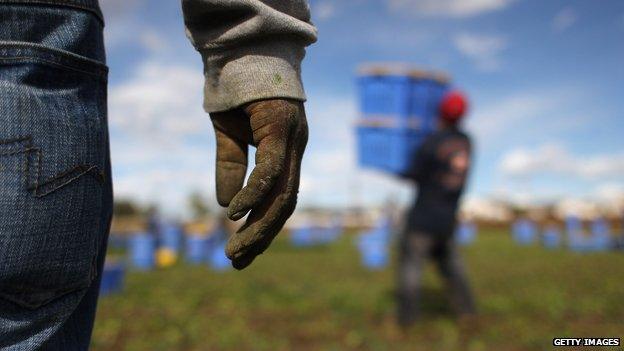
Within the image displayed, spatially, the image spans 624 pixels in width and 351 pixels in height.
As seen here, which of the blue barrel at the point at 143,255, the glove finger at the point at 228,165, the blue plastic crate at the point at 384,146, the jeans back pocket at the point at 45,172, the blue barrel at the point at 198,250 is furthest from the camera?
the blue barrel at the point at 198,250

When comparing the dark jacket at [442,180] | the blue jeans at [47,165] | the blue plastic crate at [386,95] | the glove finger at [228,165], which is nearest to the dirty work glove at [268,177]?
the glove finger at [228,165]

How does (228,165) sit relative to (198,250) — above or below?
above

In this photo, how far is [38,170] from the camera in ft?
2.94

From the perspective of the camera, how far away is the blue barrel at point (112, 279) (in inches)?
229

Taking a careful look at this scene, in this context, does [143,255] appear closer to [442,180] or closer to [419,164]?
[419,164]

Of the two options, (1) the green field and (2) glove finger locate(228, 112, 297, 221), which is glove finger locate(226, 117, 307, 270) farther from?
(1) the green field

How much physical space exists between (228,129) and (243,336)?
3.01 m

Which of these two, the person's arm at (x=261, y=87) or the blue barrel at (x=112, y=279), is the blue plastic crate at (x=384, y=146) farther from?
the person's arm at (x=261, y=87)

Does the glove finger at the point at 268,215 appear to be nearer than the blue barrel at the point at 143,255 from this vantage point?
Yes

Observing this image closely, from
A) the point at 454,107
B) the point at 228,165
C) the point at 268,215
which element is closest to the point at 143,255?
the point at 454,107

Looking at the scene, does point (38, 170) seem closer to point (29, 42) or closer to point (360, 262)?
point (29, 42)

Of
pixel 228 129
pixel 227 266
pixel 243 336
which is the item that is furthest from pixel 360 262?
pixel 228 129

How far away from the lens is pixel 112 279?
19.4 feet

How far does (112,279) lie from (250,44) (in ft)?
18.3
